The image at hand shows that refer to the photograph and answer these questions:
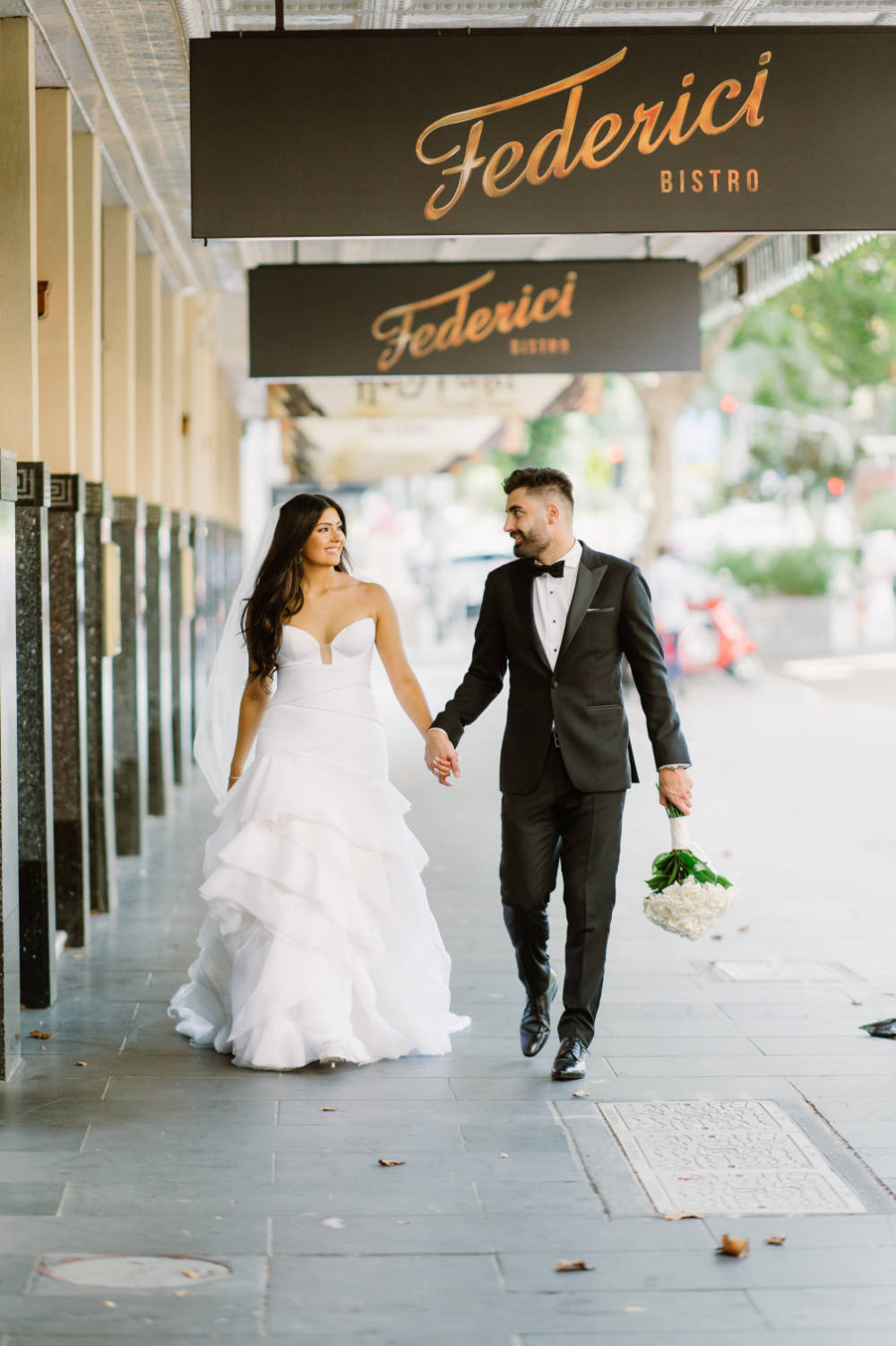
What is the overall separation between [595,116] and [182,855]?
6.48m

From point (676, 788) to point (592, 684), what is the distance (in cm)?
46

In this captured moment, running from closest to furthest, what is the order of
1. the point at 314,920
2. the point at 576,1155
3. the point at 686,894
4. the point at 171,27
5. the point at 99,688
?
the point at 576,1155 → the point at 686,894 → the point at 314,920 → the point at 171,27 → the point at 99,688

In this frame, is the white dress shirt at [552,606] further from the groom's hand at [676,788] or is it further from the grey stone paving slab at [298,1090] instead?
the grey stone paving slab at [298,1090]

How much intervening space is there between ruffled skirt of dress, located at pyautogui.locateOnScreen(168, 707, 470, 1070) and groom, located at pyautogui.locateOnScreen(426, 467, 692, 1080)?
44 centimetres

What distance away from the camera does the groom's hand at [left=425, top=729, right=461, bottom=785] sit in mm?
6031

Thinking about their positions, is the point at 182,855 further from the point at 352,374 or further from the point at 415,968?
the point at 415,968

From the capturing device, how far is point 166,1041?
6.44 m

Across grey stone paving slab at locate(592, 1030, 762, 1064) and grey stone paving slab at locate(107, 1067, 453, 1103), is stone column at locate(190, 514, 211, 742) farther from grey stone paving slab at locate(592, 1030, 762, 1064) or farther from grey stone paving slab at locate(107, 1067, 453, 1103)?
grey stone paving slab at locate(107, 1067, 453, 1103)

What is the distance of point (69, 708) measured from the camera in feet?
27.5

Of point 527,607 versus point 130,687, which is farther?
point 130,687

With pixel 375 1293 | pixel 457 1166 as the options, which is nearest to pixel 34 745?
pixel 457 1166

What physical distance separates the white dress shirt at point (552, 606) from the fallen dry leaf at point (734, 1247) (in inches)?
77.8

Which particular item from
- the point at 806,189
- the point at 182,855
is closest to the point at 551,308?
the point at 182,855

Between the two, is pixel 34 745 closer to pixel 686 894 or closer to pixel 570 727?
pixel 570 727
